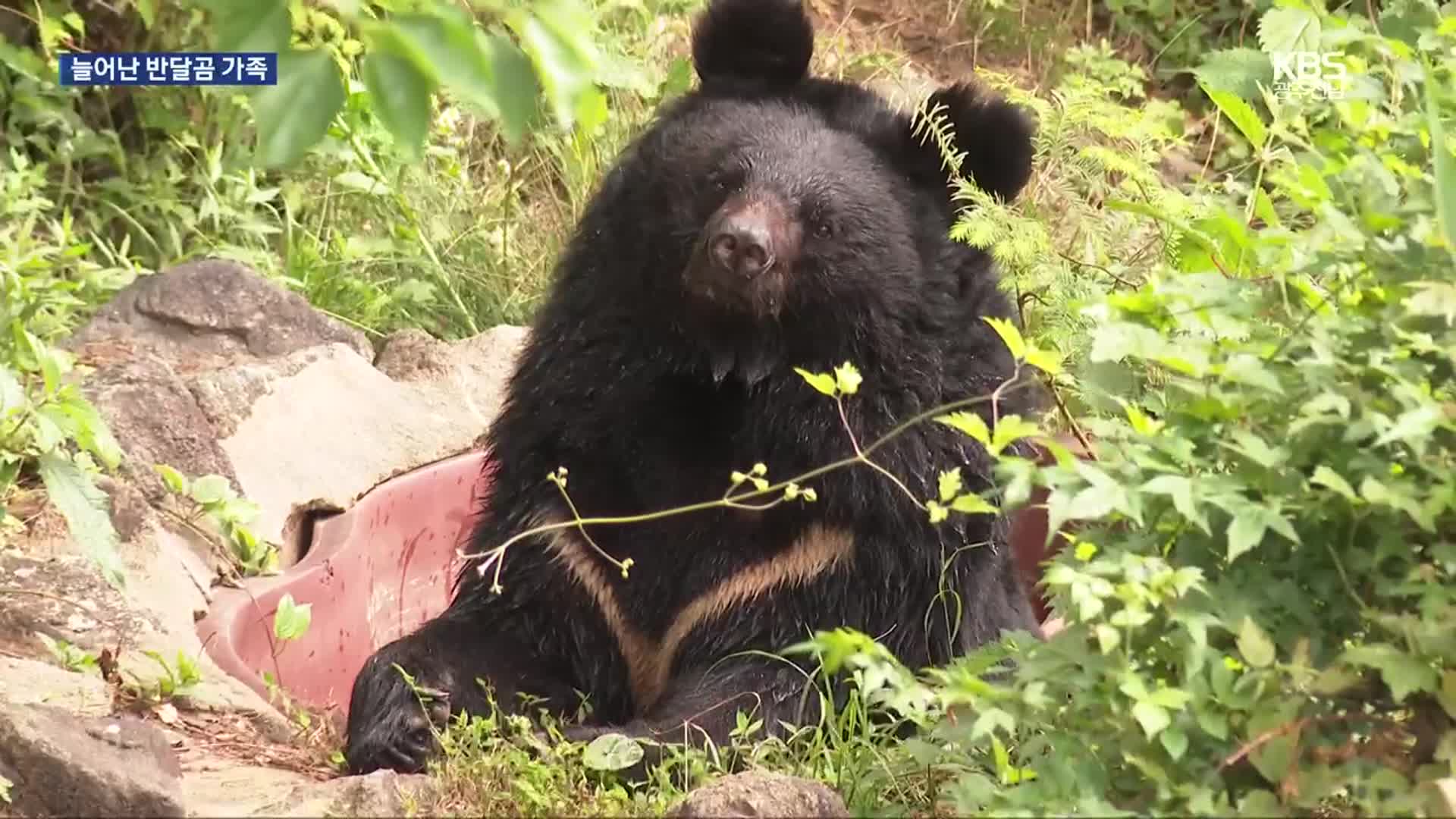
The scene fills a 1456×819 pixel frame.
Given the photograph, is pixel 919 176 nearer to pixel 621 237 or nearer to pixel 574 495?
pixel 621 237

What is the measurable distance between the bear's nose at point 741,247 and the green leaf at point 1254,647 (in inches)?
56.5

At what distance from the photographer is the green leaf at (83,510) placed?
3518 mm

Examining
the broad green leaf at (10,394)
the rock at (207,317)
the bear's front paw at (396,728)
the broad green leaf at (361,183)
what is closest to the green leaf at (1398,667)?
the bear's front paw at (396,728)

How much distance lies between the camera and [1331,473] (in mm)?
2650

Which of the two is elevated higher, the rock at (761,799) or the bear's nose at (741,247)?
the bear's nose at (741,247)

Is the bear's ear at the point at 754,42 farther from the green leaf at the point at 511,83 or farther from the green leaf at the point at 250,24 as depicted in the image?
the green leaf at the point at 250,24

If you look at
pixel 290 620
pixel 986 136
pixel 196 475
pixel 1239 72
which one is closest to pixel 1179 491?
pixel 986 136

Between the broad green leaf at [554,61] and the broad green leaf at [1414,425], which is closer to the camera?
the broad green leaf at [554,61]

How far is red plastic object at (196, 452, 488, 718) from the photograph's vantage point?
4387 mm

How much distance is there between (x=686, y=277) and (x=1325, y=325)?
4.80ft

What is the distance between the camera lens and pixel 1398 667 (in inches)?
105

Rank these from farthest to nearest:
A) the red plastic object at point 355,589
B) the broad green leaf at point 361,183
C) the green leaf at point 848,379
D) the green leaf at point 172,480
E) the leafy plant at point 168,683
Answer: the broad green leaf at point 361,183
the green leaf at point 172,480
the red plastic object at point 355,589
the leafy plant at point 168,683
the green leaf at point 848,379

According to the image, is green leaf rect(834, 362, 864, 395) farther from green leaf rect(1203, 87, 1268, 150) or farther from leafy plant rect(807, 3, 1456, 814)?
green leaf rect(1203, 87, 1268, 150)

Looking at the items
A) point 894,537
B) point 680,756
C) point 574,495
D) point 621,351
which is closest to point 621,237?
point 621,351
